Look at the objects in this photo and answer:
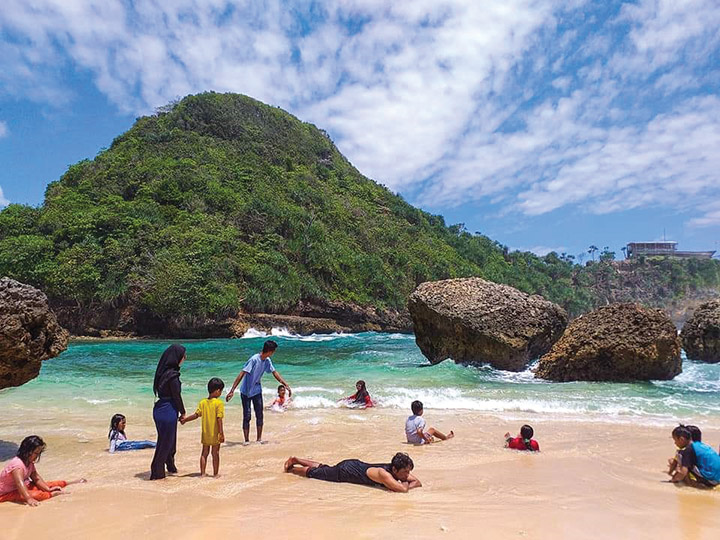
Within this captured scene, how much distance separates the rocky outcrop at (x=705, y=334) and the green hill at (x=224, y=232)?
34.5 meters

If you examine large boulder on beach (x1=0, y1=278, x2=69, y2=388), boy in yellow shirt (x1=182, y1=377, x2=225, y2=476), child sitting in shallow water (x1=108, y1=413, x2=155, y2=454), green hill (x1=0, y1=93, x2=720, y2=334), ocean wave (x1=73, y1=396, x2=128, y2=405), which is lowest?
ocean wave (x1=73, y1=396, x2=128, y2=405)

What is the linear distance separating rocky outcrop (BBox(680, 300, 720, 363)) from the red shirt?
1531cm

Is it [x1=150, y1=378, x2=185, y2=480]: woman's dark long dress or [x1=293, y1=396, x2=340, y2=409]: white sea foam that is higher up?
[x1=150, y1=378, x2=185, y2=480]: woman's dark long dress

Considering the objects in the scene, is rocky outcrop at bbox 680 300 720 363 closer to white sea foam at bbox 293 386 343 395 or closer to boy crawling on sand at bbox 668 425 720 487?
white sea foam at bbox 293 386 343 395

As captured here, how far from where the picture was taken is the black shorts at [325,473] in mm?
5883

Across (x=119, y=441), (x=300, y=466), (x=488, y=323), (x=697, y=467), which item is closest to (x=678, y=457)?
(x=697, y=467)

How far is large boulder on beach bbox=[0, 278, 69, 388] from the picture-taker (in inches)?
270

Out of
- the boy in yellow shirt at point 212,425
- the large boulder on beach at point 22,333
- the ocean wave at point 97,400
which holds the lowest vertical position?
the ocean wave at point 97,400

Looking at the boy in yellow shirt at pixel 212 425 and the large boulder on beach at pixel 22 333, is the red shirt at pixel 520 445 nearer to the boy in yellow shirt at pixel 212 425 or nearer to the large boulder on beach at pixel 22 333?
the boy in yellow shirt at pixel 212 425

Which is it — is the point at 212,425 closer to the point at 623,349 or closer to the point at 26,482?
the point at 26,482

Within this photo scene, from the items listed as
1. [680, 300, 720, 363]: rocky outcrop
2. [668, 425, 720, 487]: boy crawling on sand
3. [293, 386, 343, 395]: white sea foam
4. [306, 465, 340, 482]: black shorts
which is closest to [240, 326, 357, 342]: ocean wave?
[680, 300, 720, 363]: rocky outcrop

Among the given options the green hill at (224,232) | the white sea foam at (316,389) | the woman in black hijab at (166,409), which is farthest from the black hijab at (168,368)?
the green hill at (224,232)

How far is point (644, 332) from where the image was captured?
13.7m

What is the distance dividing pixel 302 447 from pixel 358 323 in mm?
46204
